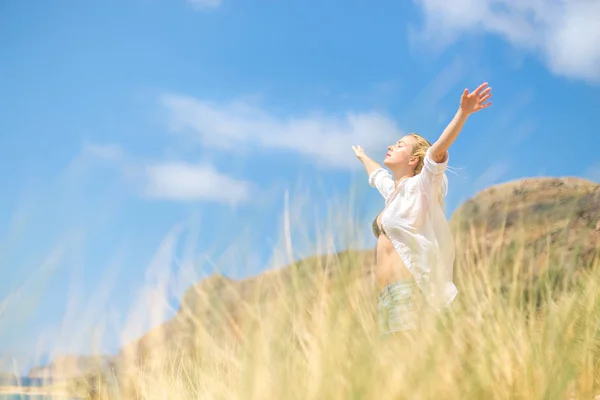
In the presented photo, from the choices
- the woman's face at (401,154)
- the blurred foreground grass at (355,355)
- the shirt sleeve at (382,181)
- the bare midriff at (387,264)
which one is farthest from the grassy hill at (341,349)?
the shirt sleeve at (382,181)

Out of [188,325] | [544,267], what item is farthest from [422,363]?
[544,267]

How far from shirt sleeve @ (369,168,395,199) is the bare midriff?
1.36 feet

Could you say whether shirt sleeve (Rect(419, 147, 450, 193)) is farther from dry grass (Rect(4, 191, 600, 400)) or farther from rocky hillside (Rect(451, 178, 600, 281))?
dry grass (Rect(4, 191, 600, 400))

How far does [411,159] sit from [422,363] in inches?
62.4

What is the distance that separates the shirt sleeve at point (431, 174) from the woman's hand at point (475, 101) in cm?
22

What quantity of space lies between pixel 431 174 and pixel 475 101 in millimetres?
347

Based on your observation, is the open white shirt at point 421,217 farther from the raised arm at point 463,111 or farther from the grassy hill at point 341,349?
the grassy hill at point 341,349

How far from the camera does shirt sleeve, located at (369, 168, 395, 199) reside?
3387 millimetres

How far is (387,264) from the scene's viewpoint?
114 inches

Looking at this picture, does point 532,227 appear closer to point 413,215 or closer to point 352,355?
point 413,215

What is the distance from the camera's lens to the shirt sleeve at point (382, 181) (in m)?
3.39

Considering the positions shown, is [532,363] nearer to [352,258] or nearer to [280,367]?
[352,258]

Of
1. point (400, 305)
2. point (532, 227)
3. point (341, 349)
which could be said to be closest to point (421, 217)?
point (532, 227)

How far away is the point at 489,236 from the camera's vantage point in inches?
237
